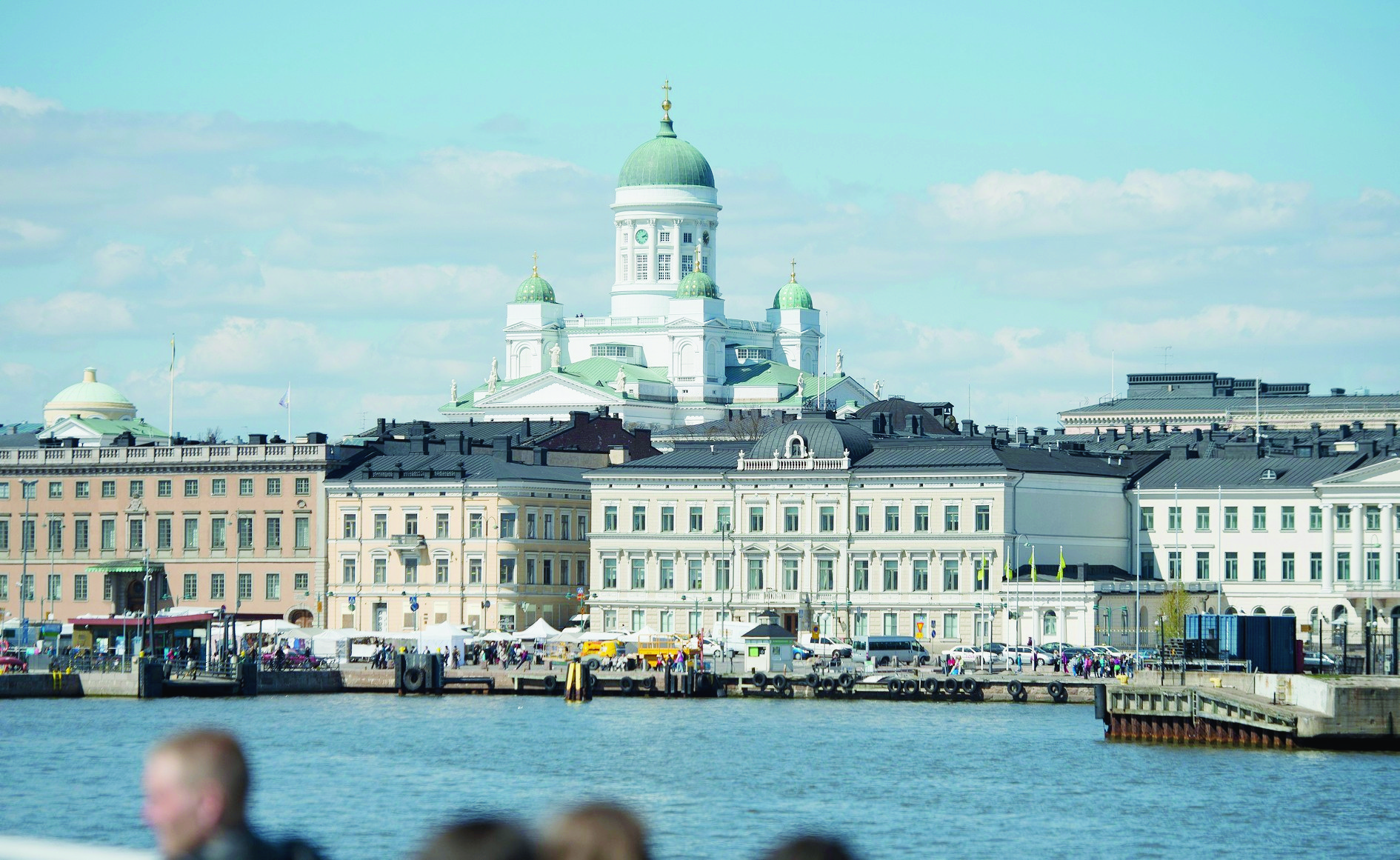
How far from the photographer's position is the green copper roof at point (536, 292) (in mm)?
172625

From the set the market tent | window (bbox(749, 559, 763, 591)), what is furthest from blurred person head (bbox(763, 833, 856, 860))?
window (bbox(749, 559, 763, 591))

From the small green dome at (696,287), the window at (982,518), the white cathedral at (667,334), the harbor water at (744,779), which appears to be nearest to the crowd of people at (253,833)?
the harbor water at (744,779)

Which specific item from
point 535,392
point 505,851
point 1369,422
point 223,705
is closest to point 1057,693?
point 223,705

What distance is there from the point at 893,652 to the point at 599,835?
83270mm

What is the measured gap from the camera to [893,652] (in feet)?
291

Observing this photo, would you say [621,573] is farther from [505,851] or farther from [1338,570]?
[505,851]

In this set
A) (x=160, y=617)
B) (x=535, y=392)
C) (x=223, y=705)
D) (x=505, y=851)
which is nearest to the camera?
(x=505, y=851)

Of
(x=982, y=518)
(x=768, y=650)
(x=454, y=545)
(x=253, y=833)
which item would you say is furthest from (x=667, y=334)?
(x=253, y=833)

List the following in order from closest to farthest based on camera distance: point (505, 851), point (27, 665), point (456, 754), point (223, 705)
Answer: point (505, 851), point (456, 754), point (223, 705), point (27, 665)

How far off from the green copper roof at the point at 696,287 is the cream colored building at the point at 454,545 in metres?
58.7

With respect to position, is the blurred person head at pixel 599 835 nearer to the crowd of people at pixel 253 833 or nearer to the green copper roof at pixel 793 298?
the crowd of people at pixel 253 833

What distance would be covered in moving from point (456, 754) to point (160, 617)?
4096 centimetres

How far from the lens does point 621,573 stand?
101 meters

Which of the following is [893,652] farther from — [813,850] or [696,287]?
[813,850]
